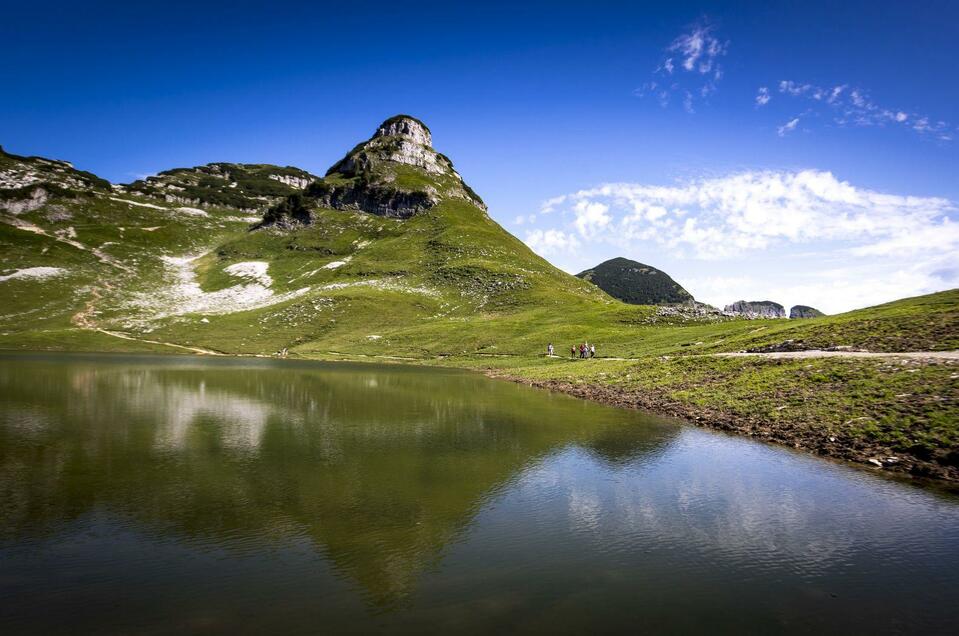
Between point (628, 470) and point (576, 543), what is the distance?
9673 millimetres

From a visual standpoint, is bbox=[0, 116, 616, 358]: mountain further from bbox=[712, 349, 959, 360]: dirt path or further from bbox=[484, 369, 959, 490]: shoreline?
bbox=[712, 349, 959, 360]: dirt path

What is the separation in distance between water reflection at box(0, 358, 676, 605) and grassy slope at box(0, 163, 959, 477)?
976 centimetres

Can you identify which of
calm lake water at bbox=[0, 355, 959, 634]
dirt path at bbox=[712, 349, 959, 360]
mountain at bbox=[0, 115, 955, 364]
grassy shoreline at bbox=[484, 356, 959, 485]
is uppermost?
mountain at bbox=[0, 115, 955, 364]

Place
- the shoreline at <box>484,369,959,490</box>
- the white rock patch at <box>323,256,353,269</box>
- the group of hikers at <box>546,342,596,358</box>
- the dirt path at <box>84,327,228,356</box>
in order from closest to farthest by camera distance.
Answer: the shoreline at <box>484,369,959,490</box>, the group of hikers at <box>546,342,596,358</box>, the dirt path at <box>84,327,228,356</box>, the white rock patch at <box>323,256,353,269</box>

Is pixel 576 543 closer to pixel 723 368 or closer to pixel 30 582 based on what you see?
pixel 30 582

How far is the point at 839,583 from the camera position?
13.6 m

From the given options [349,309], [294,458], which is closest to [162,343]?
[349,309]

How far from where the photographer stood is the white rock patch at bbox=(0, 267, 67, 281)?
152750mm

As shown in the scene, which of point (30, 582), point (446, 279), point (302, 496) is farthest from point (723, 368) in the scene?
point (446, 279)

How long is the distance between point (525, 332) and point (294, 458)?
3417 inches

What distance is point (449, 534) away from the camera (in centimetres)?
1620

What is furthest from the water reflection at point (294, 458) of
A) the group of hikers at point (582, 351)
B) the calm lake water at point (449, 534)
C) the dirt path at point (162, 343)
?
the dirt path at point (162, 343)

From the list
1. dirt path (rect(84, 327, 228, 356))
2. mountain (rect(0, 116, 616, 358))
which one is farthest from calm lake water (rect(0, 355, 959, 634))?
dirt path (rect(84, 327, 228, 356))

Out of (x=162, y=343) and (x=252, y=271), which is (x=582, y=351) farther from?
(x=252, y=271)
